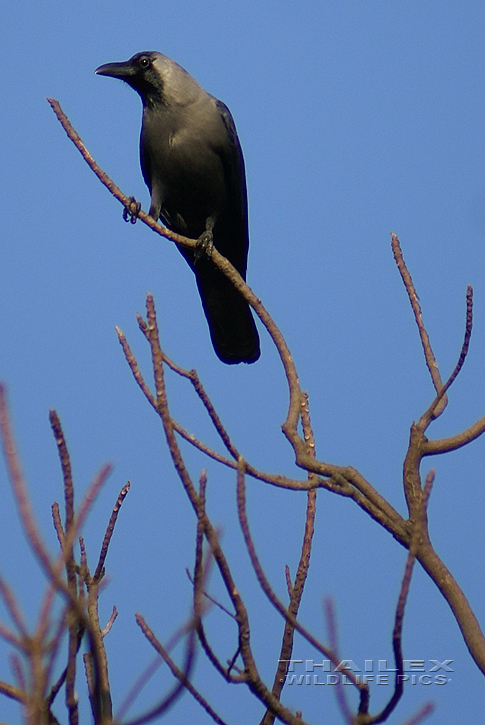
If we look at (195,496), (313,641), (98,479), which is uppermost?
(195,496)

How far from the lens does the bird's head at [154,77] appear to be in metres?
5.13

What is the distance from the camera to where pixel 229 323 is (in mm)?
5348

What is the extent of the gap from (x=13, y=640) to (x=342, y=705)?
2.08ft

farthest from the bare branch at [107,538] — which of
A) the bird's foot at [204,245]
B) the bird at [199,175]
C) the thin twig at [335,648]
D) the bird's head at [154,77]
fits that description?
the bird's head at [154,77]

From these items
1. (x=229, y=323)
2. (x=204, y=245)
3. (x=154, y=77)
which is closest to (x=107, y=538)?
(x=204, y=245)

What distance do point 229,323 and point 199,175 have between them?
0.98m

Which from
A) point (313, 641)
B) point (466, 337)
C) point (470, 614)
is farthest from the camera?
point (466, 337)

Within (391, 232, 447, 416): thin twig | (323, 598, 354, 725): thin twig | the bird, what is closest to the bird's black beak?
the bird

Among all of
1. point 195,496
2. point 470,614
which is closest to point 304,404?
point 470,614

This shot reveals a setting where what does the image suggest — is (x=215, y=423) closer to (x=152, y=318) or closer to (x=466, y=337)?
(x=152, y=318)

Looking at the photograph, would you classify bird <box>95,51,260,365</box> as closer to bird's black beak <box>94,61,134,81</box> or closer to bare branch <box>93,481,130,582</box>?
bird's black beak <box>94,61,134,81</box>

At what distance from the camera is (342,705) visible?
1455 millimetres

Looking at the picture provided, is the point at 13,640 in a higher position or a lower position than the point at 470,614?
lower

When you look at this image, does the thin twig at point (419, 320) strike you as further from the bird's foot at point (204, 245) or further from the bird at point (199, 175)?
the bird at point (199, 175)
